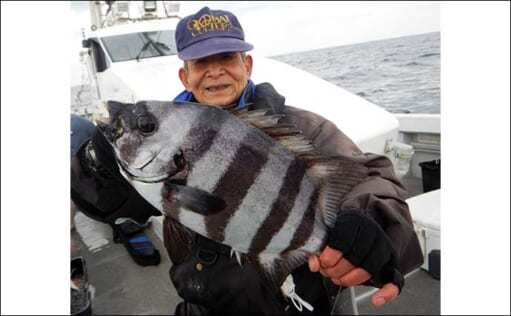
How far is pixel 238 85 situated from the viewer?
184 centimetres

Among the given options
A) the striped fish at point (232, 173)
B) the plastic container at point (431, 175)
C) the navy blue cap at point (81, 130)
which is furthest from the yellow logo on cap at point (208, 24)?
the plastic container at point (431, 175)

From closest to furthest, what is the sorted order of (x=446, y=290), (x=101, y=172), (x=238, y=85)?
(x=446, y=290)
(x=101, y=172)
(x=238, y=85)

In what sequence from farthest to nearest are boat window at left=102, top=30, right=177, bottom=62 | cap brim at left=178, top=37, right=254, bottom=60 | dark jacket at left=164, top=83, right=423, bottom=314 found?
boat window at left=102, top=30, right=177, bottom=62 < cap brim at left=178, top=37, right=254, bottom=60 < dark jacket at left=164, top=83, right=423, bottom=314

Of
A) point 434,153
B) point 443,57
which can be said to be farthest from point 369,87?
point 443,57

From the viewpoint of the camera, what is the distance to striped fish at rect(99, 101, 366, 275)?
117 cm

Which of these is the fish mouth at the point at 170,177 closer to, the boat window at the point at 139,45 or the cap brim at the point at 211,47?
the cap brim at the point at 211,47

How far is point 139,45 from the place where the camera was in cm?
688

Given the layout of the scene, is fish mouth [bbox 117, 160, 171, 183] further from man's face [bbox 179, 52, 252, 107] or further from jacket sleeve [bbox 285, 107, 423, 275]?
man's face [bbox 179, 52, 252, 107]

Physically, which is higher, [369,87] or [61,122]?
[61,122]

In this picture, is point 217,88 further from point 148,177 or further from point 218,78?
point 148,177

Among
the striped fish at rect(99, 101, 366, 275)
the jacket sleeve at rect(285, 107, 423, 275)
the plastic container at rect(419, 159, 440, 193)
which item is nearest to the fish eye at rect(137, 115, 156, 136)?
the striped fish at rect(99, 101, 366, 275)

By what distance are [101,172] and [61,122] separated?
0.75m

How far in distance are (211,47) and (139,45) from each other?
5587 mm

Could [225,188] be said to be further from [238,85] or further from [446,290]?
[238,85]
